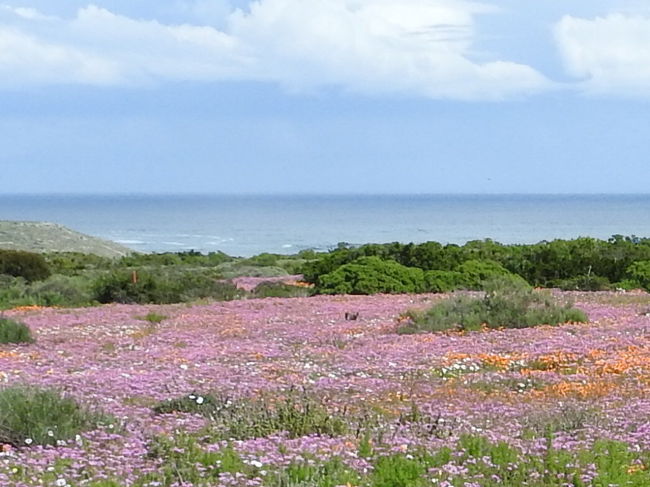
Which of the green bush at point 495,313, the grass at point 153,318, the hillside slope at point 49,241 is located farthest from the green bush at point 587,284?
the hillside slope at point 49,241

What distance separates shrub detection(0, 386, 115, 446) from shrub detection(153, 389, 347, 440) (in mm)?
1091

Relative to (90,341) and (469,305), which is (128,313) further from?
(469,305)

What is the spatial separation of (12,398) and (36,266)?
35248mm

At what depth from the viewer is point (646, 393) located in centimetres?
1130

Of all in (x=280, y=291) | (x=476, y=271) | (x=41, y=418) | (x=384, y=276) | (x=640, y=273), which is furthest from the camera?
(x=476, y=271)

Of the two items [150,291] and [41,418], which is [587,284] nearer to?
[150,291]

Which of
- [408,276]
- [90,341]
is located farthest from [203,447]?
[408,276]

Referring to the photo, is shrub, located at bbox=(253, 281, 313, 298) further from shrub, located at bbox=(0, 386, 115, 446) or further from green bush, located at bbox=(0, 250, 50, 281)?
shrub, located at bbox=(0, 386, 115, 446)

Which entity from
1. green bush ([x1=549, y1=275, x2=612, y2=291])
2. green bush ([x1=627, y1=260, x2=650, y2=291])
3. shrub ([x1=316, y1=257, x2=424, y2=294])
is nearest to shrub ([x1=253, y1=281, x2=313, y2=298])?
shrub ([x1=316, y1=257, x2=424, y2=294])

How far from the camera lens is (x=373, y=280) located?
1320 inches

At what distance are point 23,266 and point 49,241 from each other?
38.0 meters

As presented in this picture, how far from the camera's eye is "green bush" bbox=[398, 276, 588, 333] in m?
20.1

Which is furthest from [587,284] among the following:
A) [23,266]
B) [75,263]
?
[75,263]

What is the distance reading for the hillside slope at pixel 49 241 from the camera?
7525cm
